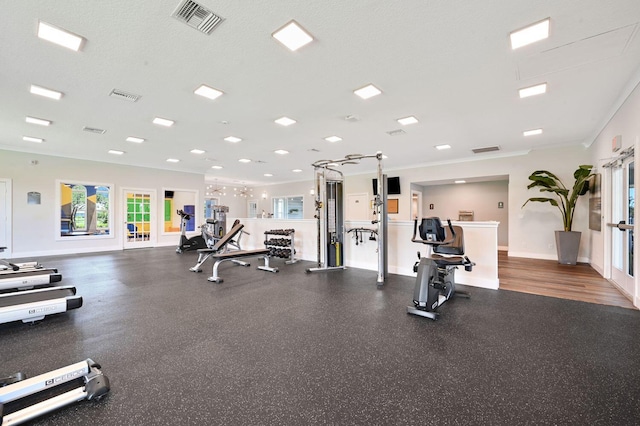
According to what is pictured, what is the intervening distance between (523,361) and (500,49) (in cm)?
291

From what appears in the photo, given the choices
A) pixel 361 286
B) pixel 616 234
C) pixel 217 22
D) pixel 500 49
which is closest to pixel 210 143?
pixel 217 22

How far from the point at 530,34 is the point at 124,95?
197 inches

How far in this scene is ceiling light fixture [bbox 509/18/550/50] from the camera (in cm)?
235

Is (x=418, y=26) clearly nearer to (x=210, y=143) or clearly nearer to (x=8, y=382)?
(x=8, y=382)

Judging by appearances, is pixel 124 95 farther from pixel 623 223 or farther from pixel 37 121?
pixel 623 223

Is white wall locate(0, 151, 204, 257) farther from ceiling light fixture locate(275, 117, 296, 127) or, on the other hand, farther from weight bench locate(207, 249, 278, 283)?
ceiling light fixture locate(275, 117, 296, 127)

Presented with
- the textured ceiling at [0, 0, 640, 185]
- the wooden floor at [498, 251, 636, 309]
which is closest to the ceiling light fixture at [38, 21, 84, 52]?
the textured ceiling at [0, 0, 640, 185]

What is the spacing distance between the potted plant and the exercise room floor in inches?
138

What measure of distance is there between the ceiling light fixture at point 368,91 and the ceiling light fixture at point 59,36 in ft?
10.1

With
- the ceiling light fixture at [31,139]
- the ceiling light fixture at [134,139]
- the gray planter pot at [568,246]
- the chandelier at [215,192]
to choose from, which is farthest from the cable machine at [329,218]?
the chandelier at [215,192]

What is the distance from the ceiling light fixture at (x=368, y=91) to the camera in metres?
3.53

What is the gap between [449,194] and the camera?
996cm

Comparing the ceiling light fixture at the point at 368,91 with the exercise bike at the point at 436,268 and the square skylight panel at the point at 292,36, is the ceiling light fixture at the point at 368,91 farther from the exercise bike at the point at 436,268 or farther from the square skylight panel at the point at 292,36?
the exercise bike at the point at 436,268

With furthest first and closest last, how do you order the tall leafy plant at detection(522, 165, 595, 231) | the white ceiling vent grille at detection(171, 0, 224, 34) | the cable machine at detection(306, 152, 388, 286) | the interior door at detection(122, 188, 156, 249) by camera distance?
the interior door at detection(122, 188, 156, 249) < the tall leafy plant at detection(522, 165, 595, 231) < the cable machine at detection(306, 152, 388, 286) < the white ceiling vent grille at detection(171, 0, 224, 34)
